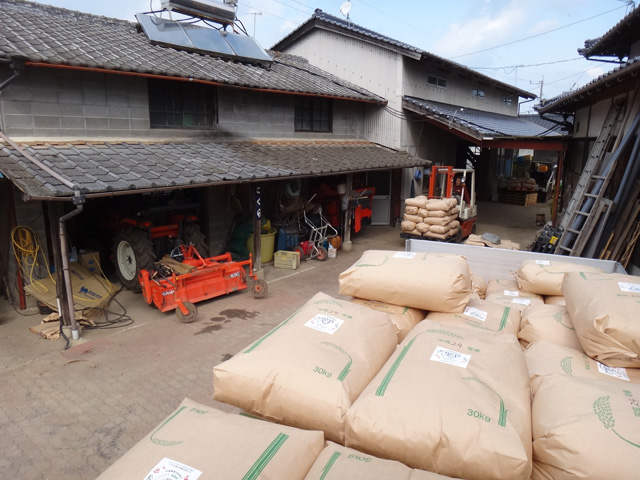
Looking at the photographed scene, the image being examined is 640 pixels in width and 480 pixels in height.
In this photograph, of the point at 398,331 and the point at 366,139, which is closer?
the point at 398,331

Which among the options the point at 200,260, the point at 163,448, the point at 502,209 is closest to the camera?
the point at 163,448

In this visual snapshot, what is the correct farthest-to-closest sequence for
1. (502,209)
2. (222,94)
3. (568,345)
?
1. (502,209)
2. (222,94)
3. (568,345)

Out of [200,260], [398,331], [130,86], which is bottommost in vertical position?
[200,260]

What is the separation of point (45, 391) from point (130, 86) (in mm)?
5500

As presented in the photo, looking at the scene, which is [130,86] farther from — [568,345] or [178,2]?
[568,345]

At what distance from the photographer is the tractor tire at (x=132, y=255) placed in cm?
749

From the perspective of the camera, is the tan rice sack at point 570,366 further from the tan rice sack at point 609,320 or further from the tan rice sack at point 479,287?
the tan rice sack at point 479,287

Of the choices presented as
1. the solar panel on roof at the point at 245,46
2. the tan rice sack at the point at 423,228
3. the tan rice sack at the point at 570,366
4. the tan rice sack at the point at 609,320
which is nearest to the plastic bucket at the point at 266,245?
the tan rice sack at the point at 423,228

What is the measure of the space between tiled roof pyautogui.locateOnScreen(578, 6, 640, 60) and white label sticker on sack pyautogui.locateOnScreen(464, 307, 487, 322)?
8.00 meters

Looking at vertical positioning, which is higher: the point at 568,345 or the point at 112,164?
the point at 112,164

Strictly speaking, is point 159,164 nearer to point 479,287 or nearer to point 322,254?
point 322,254

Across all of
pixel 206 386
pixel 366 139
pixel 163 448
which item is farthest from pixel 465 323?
pixel 366 139

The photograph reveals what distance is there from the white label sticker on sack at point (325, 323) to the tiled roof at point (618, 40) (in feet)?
29.9

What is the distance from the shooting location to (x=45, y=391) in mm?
5102
